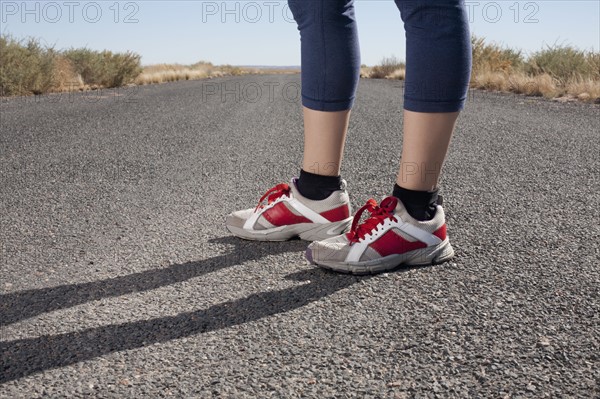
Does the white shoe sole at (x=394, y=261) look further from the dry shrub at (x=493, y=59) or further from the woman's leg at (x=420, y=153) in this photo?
the dry shrub at (x=493, y=59)

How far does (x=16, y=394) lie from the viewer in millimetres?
1185

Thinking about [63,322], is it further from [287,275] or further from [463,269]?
[463,269]

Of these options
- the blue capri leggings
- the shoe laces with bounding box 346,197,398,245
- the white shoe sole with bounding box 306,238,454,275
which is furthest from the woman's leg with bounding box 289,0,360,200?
the white shoe sole with bounding box 306,238,454,275

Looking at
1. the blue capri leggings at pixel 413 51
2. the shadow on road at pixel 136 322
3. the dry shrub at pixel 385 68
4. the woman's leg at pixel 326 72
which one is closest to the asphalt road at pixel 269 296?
the shadow on road at pixel 136 322

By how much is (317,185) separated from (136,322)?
0.86 metres

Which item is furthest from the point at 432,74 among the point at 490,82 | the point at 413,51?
the point at 490,82

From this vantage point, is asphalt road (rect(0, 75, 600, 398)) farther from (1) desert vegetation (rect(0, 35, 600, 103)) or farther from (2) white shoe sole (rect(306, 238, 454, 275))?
(1) desert vegetation (rect(0, 35, 600, 103))

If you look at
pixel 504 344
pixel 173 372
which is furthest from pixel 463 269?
pixel 173 372

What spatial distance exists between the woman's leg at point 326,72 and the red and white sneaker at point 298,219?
0.13m

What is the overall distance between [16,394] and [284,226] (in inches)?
46.0

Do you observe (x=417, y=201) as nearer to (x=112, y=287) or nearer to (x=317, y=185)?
(x=317, y=185)

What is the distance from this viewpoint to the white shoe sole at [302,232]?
2.20m

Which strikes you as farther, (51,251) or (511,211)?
(511,211)

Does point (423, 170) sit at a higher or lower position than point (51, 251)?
higher
